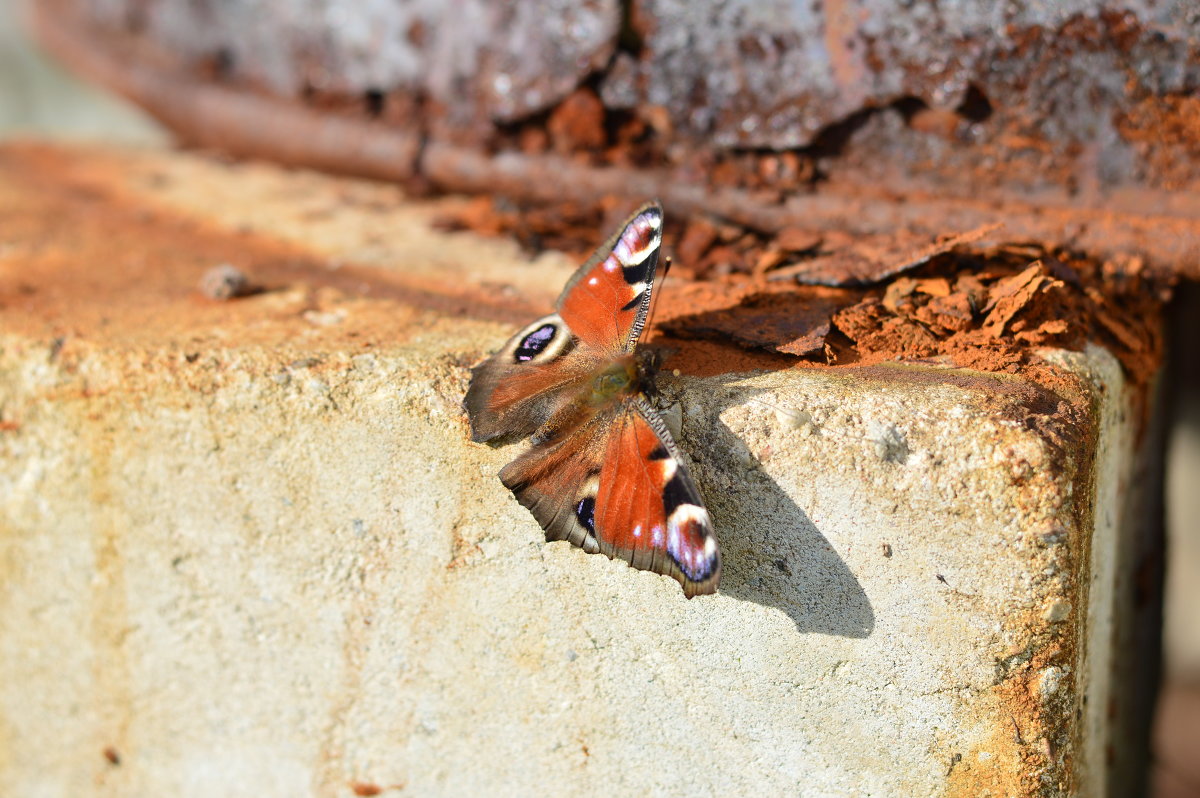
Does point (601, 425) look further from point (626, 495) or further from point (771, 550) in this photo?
point (771, 550)

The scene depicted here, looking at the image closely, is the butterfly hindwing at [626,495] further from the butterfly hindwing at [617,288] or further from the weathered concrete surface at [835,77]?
the weathered concrete surface at [835,77]

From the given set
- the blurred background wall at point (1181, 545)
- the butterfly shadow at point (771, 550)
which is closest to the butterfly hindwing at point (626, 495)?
the butterfly shadow at point (771, 550)

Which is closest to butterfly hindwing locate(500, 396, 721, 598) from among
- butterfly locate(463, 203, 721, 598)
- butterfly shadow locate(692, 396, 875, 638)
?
butterfly locate(463, 203, 721, 598)

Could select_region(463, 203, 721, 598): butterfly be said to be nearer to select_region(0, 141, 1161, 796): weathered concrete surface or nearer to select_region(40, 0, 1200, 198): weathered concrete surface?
select_region(0, 141, 1161, 796): weathered concrete surface

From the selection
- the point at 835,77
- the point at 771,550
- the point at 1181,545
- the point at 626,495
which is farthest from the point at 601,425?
the point at 1181,545

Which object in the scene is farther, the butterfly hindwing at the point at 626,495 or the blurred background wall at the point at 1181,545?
the blurred background wall at the point at 1181,545

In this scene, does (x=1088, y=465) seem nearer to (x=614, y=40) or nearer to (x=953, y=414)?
(x=953, y=414)
